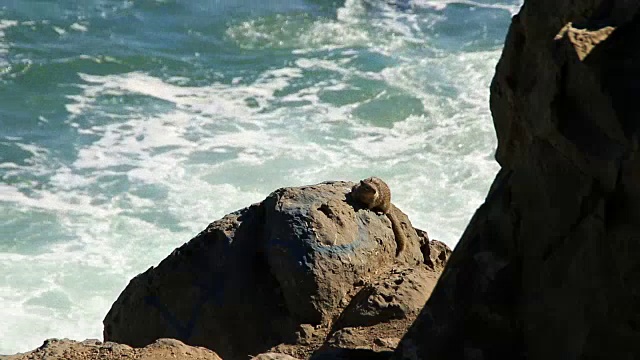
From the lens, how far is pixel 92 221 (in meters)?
11.0

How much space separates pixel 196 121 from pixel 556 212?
10365mm

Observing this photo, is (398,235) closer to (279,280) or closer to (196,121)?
(279,280)

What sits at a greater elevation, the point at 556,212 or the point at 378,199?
the point at 556,212

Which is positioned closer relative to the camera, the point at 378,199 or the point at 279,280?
the point at 279,280

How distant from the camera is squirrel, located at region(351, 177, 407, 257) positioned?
5.72 meters

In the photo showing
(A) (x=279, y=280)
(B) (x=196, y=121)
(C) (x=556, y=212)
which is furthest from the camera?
(B) (x=196, y=121)

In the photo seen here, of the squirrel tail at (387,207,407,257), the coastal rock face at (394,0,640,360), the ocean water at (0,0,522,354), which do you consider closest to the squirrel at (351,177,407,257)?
the squirrel tail at (387,207,407,257)

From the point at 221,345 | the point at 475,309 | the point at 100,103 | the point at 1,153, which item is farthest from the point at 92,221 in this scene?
the point at 475,309

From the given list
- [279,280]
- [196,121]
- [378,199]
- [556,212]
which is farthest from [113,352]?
[196,121]

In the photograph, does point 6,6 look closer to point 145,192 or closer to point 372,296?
point 145,192

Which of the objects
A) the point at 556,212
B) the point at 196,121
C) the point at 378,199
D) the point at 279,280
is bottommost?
the point at 196,121

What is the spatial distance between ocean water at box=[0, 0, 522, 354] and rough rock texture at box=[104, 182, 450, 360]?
12.0ft

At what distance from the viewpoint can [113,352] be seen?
463 cm

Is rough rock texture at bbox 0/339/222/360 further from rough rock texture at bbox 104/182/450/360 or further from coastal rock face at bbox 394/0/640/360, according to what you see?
coastal rock face at bbox 394/0/640/360
